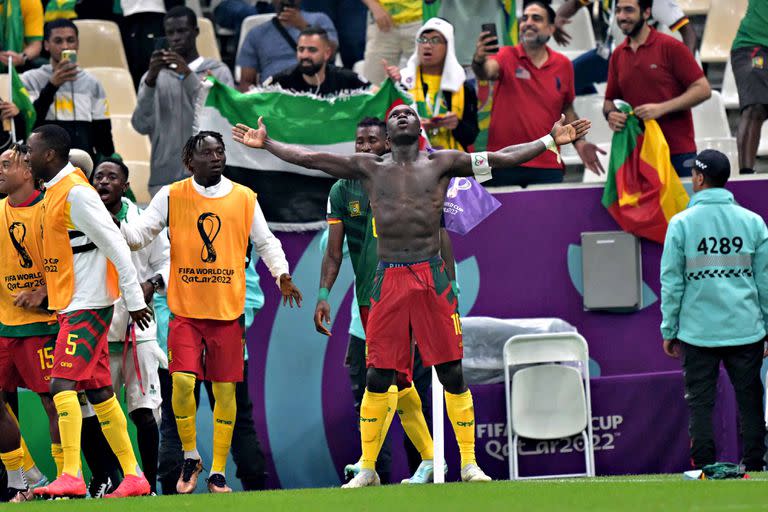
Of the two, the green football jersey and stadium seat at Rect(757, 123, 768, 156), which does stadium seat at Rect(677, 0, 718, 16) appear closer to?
stadium seat at Rect(757, 123, 768, 156)

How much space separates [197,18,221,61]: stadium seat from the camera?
592 inches

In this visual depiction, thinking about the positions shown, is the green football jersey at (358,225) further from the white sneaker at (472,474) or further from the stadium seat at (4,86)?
the stadium seat at (4,86)

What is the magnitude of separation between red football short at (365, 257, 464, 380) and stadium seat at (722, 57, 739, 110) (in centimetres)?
615

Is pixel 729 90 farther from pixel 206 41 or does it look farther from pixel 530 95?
pixel 206 41

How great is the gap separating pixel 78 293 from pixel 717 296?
3.96 m

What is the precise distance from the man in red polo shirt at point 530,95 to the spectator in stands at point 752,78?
3.93 feet

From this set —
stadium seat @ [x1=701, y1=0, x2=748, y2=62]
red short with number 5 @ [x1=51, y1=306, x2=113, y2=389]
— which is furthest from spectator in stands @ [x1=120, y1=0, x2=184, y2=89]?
red short with number 5 @ [x1=51, y1=306, x2=113, y2=389]

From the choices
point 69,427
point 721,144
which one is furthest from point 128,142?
point 69,427

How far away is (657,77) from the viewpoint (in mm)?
11469

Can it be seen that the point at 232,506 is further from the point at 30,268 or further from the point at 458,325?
the point at 30,268

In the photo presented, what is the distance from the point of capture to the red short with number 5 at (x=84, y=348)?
28.1 feet

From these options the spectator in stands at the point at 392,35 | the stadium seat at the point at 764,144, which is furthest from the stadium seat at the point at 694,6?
the spectator in stands at the point at 392,35

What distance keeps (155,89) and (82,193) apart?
338cm

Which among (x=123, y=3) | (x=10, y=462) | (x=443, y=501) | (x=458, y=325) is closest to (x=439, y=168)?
(x=458, y=325)
